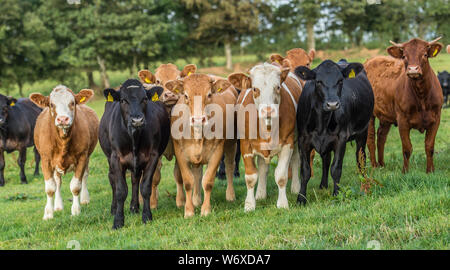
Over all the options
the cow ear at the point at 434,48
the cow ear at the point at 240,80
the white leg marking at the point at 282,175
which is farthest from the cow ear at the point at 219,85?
the cow ear at the point at 434,48

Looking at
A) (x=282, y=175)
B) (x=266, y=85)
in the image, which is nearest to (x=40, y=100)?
(x=266, y=85)

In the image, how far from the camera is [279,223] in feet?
19.5

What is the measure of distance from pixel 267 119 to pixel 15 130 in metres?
9.20

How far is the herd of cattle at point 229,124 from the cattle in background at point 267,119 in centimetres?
2

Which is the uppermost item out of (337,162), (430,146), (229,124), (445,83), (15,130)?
(229,124)

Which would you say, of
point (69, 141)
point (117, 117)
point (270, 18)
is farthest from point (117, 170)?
point (270, 18)

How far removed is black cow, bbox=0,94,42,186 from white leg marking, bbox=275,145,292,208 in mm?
8330

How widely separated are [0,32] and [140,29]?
10.4 metres

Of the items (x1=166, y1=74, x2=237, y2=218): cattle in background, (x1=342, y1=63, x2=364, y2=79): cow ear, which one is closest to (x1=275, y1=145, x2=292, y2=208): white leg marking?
(x1=166, y1=74, x2=237, y2=218): cattle in background

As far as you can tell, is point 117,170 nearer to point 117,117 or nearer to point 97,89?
point 117,117

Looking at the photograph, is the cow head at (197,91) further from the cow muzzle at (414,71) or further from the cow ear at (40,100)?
the cow muzzle at (414,71)

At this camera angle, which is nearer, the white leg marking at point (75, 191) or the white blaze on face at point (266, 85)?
the white blaze on face at point (266, 85)

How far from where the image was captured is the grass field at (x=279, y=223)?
197 inches

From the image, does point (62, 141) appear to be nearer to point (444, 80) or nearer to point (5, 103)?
point (5, 103)
